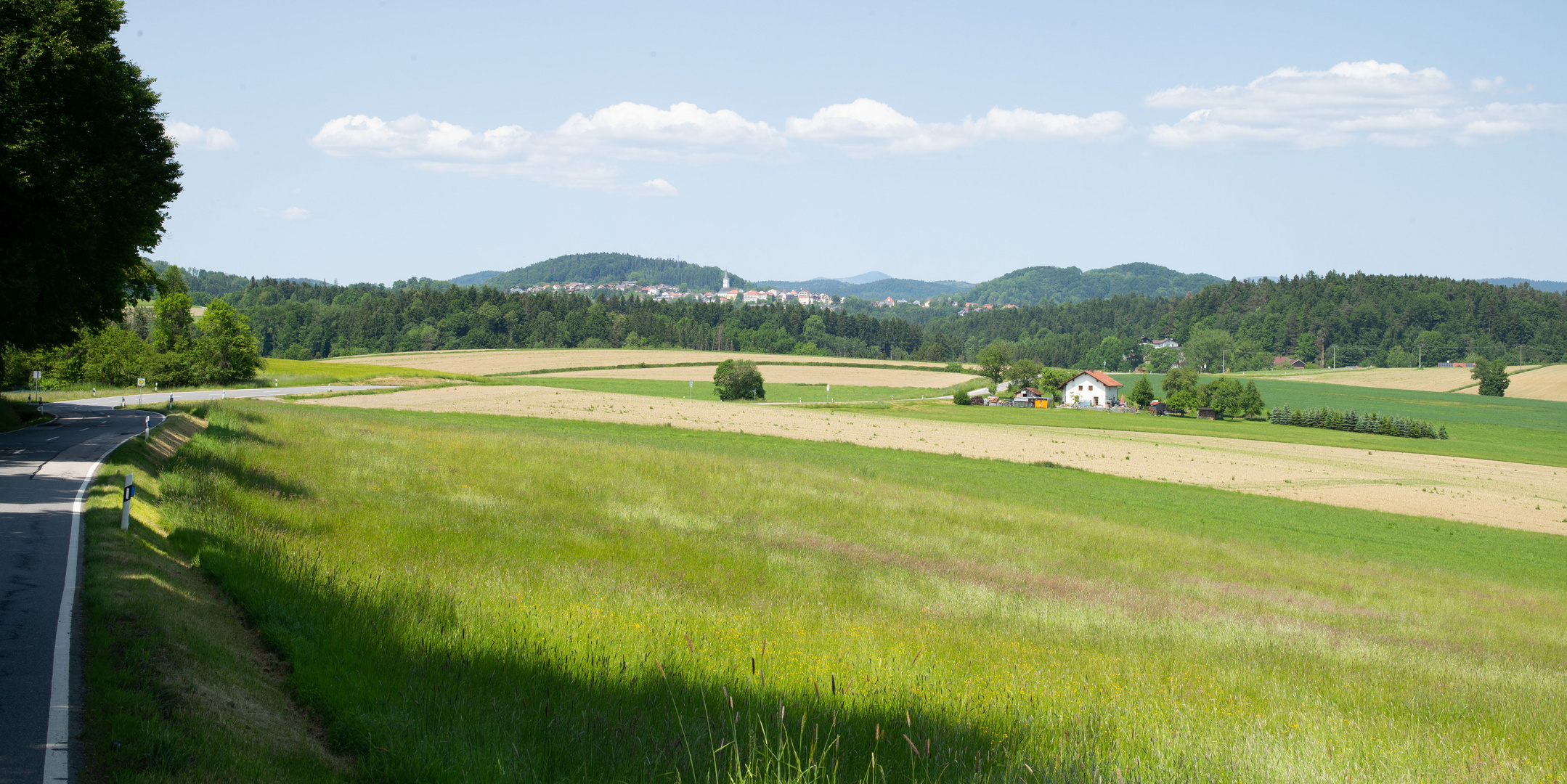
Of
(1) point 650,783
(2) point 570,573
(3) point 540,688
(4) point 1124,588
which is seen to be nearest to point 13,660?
(3) point 540,688

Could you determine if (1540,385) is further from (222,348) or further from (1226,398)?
(222,348)

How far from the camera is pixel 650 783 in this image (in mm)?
A: 5555

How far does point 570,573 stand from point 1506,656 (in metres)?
16.4

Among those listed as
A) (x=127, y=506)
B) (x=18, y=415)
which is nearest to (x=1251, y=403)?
(x=18, y=415)

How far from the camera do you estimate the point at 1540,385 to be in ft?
450

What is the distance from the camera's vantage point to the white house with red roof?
12688cm

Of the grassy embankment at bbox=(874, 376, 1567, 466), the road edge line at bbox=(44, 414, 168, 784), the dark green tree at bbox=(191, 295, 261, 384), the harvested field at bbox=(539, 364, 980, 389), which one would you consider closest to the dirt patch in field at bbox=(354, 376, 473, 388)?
the dark green tree at bbox=(191, 295, 261, 384)

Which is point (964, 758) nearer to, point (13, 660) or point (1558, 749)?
point (1558, 749)

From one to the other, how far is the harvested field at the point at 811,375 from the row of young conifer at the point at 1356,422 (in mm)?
43490

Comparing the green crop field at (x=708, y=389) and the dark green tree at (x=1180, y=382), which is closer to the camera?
the green crop field at (x=708, y=389)

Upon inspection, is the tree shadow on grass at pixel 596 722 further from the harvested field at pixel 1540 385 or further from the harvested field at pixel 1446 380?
the harvested field at pixel 1446 380

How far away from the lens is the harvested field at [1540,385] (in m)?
130

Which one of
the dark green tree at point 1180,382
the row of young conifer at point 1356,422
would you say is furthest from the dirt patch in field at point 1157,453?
the dark green tree at point 1180,382

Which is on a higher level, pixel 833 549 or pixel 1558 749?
pixel 1558 749
